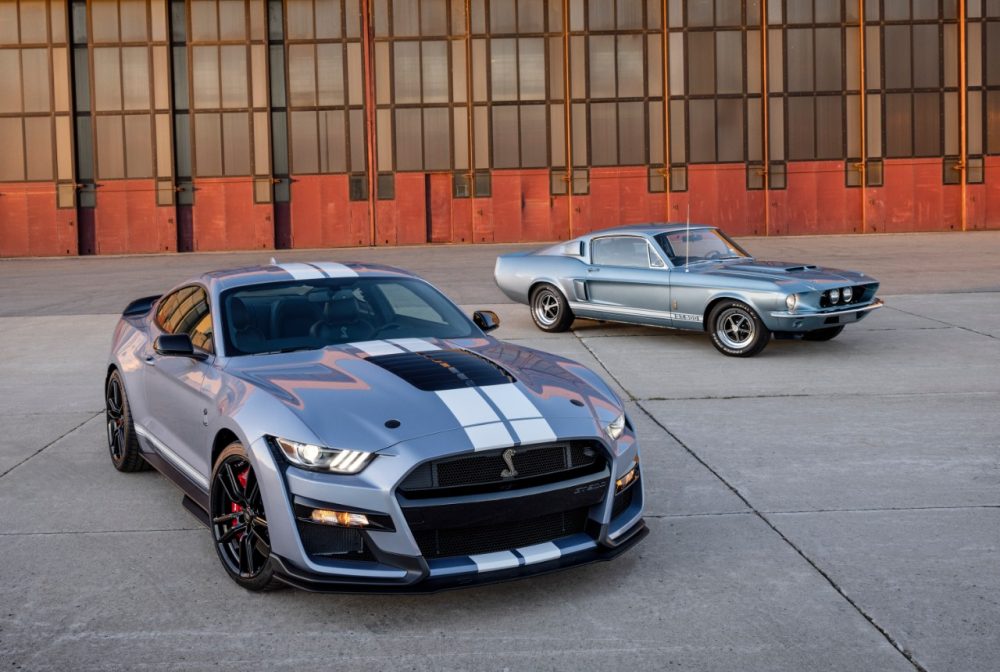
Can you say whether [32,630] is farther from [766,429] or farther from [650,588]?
[766,429]

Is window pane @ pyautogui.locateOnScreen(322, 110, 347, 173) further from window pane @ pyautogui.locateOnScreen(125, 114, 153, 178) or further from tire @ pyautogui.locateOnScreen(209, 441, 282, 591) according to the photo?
tire @ pyautogui.locateOnScreen(209, 441, 282, 591)

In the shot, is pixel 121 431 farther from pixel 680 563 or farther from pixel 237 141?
pixel 237 141

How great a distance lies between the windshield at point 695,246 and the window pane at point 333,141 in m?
23.9

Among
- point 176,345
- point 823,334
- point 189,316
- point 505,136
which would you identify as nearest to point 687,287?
point 823,334

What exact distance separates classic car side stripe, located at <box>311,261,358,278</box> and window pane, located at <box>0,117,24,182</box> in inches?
1246

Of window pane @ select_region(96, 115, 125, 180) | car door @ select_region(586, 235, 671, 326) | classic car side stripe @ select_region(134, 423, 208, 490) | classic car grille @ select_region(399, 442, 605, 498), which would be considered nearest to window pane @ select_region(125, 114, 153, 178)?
window pane @ select_region(96, 115, 125, 180)

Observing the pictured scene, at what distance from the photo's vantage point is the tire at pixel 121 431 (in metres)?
7.15

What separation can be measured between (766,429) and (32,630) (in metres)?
5.26

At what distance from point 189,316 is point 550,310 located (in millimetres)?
7954

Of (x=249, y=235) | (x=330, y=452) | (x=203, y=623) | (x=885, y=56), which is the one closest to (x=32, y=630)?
(x=203, y=623)

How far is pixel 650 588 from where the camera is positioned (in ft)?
16.7

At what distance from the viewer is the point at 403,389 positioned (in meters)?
5.21

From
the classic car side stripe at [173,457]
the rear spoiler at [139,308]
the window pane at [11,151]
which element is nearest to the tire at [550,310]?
the rear spoiler at [139,308]

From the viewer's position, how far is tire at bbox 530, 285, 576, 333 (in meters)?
14.0
